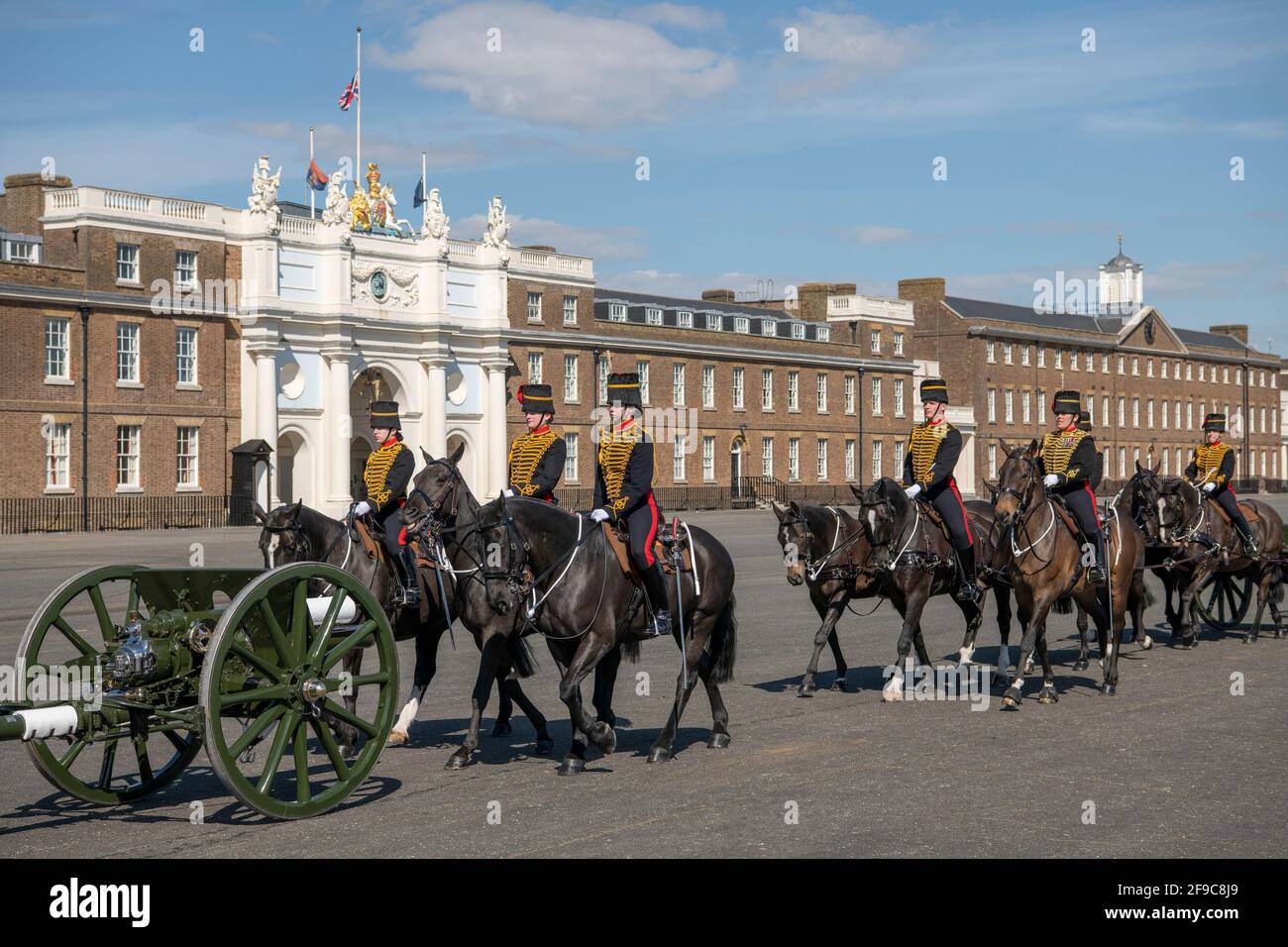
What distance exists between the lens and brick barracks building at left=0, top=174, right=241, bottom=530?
4356cm

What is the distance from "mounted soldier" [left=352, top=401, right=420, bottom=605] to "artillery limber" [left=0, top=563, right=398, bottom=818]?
6.76 feet

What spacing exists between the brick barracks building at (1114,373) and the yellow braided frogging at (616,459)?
61.9 meters

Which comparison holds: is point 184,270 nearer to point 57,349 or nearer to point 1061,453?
point 57,349

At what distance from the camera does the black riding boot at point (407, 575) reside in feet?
36.7

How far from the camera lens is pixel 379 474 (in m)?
11.8

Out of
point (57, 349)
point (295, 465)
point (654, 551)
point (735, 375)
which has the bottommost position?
point (654, 551)

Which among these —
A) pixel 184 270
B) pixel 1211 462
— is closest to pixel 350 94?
pixel 184 270

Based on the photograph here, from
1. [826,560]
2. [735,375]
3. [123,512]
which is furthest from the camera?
[735,375]

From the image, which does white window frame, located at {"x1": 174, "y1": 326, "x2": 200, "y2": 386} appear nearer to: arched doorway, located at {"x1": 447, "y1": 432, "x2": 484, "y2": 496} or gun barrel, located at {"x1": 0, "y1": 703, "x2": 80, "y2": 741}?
arched doorway, located at {"x1": 447, "y1": 432, "x2": 484, "y2": 496}

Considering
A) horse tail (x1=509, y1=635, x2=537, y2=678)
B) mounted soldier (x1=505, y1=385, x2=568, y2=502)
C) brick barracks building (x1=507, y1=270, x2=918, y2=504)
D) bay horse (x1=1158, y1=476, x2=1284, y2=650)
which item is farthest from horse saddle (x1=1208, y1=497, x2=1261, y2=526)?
brick barracks building (x1=507, y1=270, x2=918, y2=504)

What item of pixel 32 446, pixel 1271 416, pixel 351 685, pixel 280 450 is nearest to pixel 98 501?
pixel 32 446

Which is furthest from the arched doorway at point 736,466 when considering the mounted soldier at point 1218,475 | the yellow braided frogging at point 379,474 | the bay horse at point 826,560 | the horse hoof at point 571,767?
the horse hoof at point 571,767

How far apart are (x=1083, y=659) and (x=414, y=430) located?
42493 mm

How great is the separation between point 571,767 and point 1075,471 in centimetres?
652
